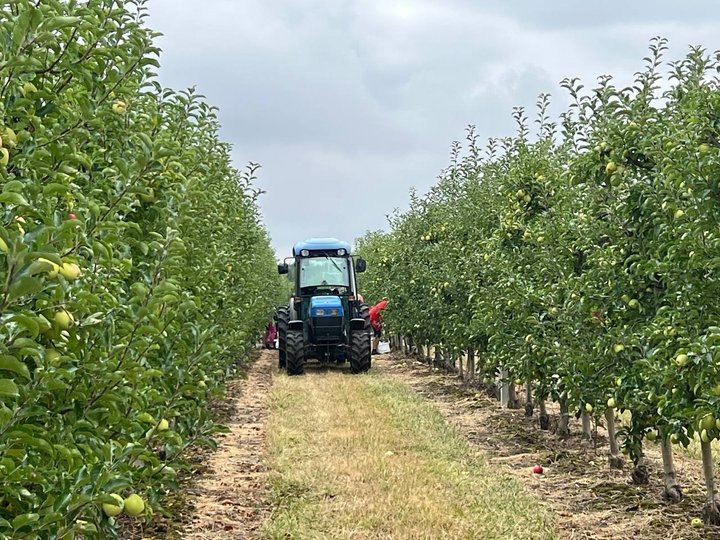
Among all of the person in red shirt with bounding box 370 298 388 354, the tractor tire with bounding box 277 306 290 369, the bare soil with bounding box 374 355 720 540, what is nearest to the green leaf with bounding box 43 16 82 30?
the bare soil with bounding box 374 355 720 540

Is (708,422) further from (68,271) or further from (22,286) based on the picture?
(22,286)

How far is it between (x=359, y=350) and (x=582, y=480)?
35.4 feet

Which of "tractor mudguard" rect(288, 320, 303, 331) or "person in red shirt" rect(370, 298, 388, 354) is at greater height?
"person in red shirt" rect(370, 298, 388, 354)

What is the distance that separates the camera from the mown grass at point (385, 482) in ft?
21.1

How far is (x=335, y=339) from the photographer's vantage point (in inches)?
744

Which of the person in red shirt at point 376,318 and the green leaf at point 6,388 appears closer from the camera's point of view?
the green leaf at point 6,388

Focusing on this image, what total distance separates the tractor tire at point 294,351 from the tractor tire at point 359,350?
3.64 feet

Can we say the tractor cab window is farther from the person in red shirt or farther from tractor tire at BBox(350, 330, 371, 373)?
the person in red shirt

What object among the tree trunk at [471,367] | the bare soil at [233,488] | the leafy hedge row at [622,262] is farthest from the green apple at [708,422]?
the tree trunk at [471,367]

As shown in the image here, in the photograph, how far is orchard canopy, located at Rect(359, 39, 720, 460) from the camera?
505 cm

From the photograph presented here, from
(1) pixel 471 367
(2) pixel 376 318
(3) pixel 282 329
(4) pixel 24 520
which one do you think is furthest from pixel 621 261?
(2) pixel 376 318

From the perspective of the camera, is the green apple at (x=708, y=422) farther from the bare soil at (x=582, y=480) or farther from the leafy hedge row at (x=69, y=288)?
the leafy hedge row at (x=69, y=288)

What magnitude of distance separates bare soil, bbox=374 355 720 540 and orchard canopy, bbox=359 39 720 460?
1.88ft

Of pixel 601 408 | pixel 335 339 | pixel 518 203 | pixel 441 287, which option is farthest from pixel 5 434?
pixel 335 339
